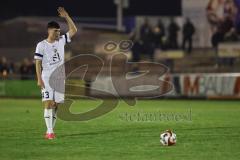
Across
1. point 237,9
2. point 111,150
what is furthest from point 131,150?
point 237,9

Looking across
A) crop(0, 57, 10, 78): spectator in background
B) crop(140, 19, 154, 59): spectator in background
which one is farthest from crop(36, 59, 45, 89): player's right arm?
crop(140, 19, 154, 59): spectator in background

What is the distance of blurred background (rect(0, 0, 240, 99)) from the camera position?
33.4m

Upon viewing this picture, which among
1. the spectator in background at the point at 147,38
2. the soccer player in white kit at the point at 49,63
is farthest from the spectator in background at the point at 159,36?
the soccer player in white kit at the point at 49,63

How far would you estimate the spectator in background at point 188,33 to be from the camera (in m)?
35.9

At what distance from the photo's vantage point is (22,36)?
1480 inches

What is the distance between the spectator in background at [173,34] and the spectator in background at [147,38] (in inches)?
41.0

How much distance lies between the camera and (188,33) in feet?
118

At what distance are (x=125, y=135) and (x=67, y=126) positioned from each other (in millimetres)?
2795

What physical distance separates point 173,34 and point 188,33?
2.93ft

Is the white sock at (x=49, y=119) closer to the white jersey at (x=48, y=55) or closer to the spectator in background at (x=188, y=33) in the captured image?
the white jersey at (x=48, y=55)

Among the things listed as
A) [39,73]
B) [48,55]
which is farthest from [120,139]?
[48,55]

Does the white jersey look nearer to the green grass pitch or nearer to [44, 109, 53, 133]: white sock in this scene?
[44, 109, 53, 133]: white sock

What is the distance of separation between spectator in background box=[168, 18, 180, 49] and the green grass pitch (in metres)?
16.9

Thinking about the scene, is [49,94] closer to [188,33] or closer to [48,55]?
[48,55]
